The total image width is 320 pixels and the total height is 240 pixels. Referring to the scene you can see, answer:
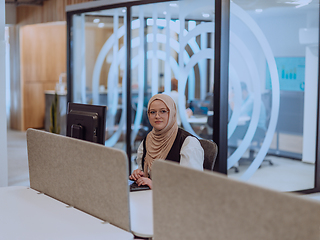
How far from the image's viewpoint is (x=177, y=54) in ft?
14.5

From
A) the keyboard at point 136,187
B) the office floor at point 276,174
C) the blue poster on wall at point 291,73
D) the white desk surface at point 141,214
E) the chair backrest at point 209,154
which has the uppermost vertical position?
the blue poster on wall at point 291,73

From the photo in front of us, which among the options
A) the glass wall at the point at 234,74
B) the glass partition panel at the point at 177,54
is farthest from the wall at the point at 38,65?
the glass partition panel at the point at 177,54

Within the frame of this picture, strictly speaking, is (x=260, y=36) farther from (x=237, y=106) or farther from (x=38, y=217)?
(x=38, y=217)

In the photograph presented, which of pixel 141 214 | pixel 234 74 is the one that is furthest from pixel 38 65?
pixel 141 214

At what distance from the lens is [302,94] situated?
16.0 feet

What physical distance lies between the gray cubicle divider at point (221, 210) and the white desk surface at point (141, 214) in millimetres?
110

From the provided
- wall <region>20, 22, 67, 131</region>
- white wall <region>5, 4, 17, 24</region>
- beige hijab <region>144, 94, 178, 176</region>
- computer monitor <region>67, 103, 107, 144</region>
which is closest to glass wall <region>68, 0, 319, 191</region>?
beige hijab <region>144, 94, 178, 176</region>

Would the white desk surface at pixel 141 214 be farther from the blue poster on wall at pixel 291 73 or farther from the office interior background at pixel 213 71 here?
the blue poster on wall at pixel 291 73

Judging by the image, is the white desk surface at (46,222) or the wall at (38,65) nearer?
the white desk surface at (46,222)

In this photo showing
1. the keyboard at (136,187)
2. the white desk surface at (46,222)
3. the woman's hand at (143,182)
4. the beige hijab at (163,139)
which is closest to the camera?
the white desk surface at (46,222)

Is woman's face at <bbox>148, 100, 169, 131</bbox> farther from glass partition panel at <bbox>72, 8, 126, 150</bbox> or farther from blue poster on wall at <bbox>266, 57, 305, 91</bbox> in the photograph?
glass partition panel at <bbox>72, 8, 126, 150</bbox>

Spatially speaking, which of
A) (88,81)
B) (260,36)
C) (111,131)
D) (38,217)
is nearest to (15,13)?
(88,81)

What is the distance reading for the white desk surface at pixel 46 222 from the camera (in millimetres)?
1645

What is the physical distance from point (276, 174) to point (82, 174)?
3.45m
